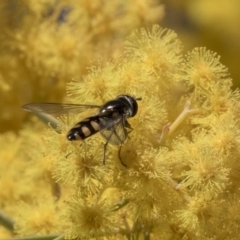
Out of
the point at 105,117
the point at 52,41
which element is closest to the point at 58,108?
the point at 105,117

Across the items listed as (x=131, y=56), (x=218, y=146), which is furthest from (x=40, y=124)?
(x=218, y=146)

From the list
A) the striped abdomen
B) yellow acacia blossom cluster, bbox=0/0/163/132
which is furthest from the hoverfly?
yellow acacia blossom cluster, bbox=0/0/163/132

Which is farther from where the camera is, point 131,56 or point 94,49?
point 94,49

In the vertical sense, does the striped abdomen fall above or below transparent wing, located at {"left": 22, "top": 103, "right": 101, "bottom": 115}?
below

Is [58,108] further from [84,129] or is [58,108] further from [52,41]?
[52,41]

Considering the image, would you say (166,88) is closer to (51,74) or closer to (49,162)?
(49,162)

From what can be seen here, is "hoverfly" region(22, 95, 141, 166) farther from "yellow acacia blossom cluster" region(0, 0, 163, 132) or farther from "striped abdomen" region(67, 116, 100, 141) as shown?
"yellow acacia blossom cluster" region(0, 0, 163, 132)

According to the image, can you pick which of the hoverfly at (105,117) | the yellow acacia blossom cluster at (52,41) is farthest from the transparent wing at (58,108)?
the yellow acacia blossom cluster at (52,41)
